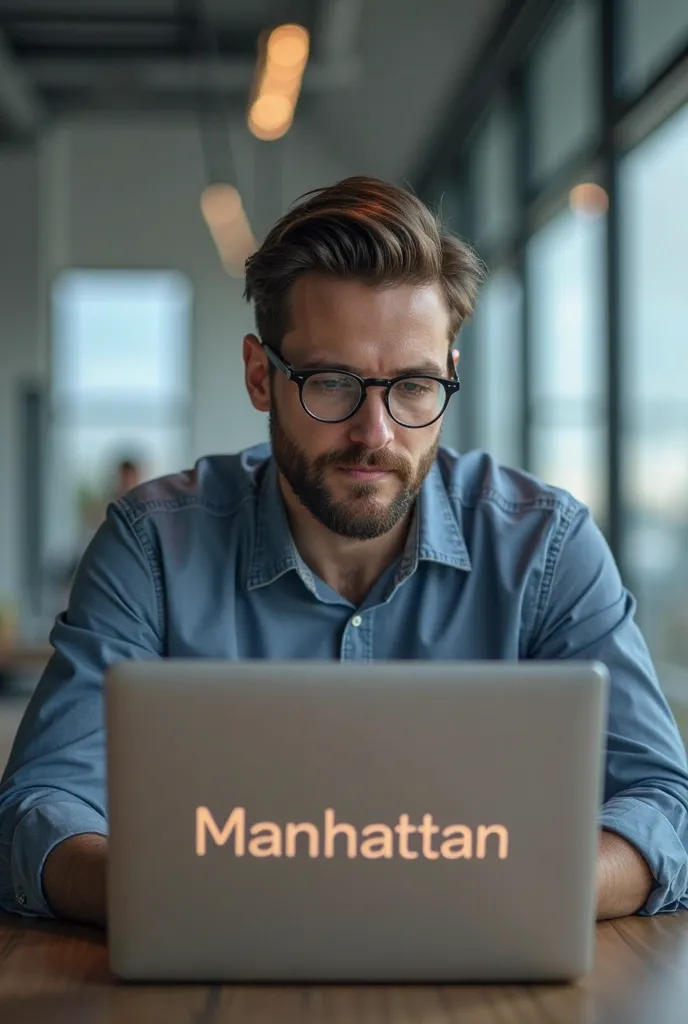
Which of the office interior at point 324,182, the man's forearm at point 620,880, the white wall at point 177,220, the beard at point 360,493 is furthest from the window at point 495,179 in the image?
the man's forearm at point 620,880

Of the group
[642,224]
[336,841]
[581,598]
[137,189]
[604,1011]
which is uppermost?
[137,189]

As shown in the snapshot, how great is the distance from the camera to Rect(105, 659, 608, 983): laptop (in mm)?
1037

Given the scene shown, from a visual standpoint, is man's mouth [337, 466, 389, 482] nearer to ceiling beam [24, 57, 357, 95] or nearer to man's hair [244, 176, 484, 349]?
man's hair [244, 176, 484, 349]

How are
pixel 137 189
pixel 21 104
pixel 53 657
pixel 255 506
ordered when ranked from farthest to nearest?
1. pixel 137 189
2. pixel 21 104
3. pixel 255 506
4. pixel 53 657

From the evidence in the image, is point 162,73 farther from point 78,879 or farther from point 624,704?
point 78,879

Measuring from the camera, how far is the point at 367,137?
10766 mm

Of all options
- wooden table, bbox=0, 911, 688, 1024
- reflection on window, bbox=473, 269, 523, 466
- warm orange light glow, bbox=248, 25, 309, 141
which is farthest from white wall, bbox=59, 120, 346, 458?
wooden table, bbox=0, 911, 688, 1024

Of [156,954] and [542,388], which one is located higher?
[542,388]

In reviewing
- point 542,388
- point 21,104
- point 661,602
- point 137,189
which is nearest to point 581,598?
point 661,602

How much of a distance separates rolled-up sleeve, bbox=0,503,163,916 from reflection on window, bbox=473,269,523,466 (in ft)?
18.0

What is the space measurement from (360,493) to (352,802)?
665mm

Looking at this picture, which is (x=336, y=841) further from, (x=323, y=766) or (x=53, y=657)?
(x=53, y=657)

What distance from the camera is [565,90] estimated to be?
6000 mm

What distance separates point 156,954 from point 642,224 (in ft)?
13.6
